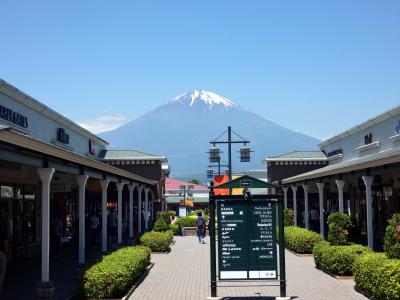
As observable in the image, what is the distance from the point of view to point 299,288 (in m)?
13.6

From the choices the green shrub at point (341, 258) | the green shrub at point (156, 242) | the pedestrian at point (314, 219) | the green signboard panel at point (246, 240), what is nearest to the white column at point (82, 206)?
the green signboard panel at point (246, 240)

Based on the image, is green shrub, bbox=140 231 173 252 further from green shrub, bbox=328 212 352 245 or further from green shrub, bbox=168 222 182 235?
green shrub, bbox=168 222 182 235

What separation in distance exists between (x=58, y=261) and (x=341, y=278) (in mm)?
10212

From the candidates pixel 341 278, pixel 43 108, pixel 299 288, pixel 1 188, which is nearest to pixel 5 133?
pixel 299 288

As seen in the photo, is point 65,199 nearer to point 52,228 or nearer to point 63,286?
point 52,228

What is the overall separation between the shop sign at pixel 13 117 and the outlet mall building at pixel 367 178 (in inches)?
458

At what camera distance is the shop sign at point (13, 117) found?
770 inches

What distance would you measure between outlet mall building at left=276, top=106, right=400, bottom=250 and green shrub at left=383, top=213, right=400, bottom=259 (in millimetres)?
3720

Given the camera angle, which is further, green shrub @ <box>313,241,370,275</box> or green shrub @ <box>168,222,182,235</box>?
green shrub @ <box>168,222,182,235</box>

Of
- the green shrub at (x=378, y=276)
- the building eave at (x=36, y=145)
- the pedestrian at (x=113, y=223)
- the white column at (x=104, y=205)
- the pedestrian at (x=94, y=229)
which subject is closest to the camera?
the building eave at (x=36, y=145)

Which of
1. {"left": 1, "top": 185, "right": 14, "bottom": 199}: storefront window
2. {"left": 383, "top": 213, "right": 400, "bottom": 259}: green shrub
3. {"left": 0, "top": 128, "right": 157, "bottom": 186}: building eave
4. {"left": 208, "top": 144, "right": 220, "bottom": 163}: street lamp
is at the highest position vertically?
{"left": 208, "top": 144, "right": 220, "bottom": 163}: street lamp

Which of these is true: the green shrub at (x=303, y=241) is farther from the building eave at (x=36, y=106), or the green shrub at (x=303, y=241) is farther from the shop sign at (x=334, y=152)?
the shop sign at (x=334, y=152)

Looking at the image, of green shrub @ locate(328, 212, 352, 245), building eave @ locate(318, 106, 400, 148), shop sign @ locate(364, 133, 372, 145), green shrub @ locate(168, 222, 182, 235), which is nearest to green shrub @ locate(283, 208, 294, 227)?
building eave @ locate(318, 106, 400, 148)

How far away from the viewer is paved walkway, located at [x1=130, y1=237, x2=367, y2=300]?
12539 mm
